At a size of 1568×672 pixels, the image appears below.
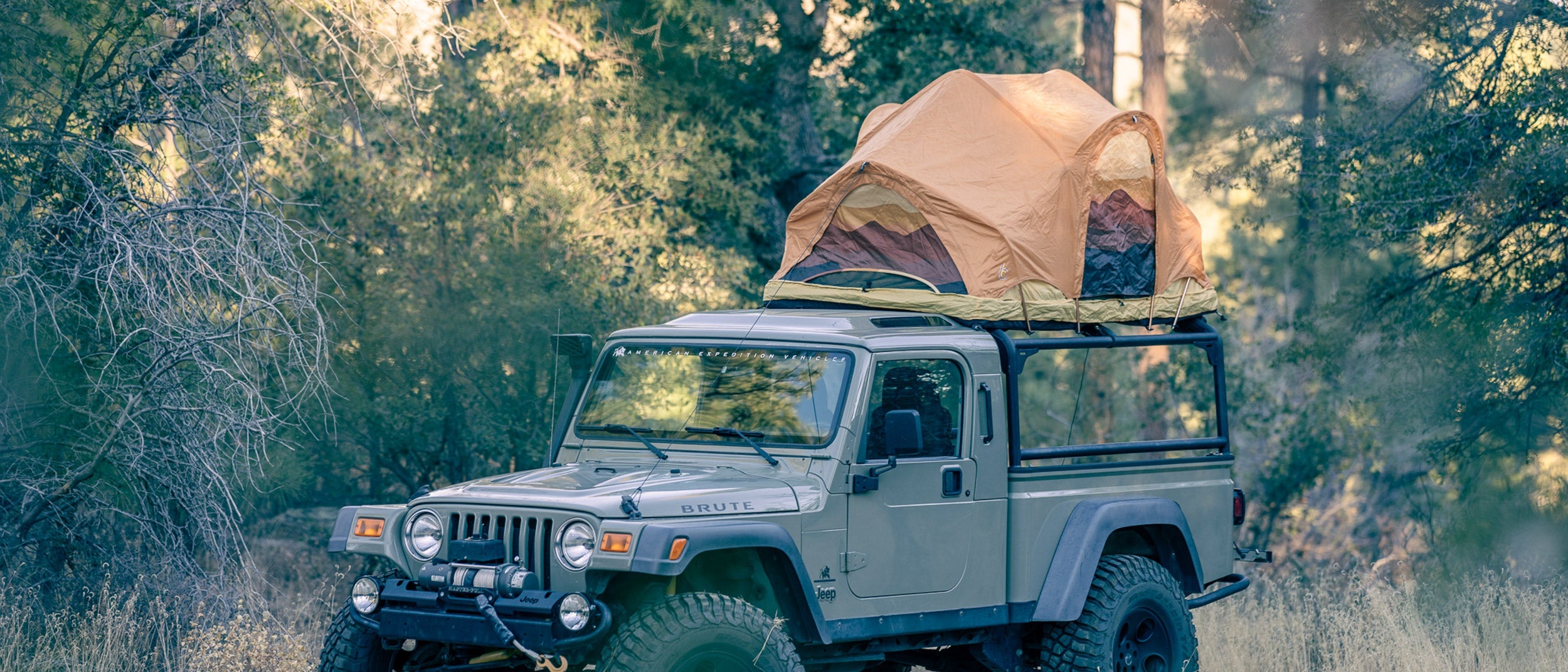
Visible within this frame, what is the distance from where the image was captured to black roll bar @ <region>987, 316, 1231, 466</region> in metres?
7.18

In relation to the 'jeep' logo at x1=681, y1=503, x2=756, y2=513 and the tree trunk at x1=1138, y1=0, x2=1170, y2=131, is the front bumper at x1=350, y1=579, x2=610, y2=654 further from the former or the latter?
the tree trunk at x1=1138, y1=0, x2=1170, y2=131

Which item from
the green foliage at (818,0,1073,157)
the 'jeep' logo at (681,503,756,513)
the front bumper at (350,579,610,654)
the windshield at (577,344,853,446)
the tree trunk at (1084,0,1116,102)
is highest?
the tree trunk at (1084,0,1116,102)

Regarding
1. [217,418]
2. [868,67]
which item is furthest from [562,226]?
[217,418]

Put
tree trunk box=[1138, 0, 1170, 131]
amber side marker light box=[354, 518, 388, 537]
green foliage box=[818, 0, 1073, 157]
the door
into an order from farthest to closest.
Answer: tree trunk box=[1138, 0, 1170, 131], green foliage box=[818, 0, 1073, 157], the door, amber side marker light box=[354, 518, 388, 537]

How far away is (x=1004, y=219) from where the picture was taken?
7.70 m

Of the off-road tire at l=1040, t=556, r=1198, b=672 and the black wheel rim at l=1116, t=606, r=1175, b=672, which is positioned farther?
the black wheel rim at l=1116, t=606, r=1175, b=672

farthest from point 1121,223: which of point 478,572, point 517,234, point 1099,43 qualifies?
point 1099,43

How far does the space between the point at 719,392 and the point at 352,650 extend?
77.1 inches

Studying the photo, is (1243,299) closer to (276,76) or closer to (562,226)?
(562,226)

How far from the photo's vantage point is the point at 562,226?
13.8 meters

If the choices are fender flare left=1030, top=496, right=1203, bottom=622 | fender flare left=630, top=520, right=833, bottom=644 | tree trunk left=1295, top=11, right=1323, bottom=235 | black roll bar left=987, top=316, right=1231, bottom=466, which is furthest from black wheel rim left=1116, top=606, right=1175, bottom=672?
tree trunk left=1295, top=11, right=1323, bottom=235

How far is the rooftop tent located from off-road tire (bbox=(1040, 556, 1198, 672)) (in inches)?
53.4

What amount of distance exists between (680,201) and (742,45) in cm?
187

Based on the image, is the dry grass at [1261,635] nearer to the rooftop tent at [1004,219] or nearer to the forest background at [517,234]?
the forest background at [517,234]
